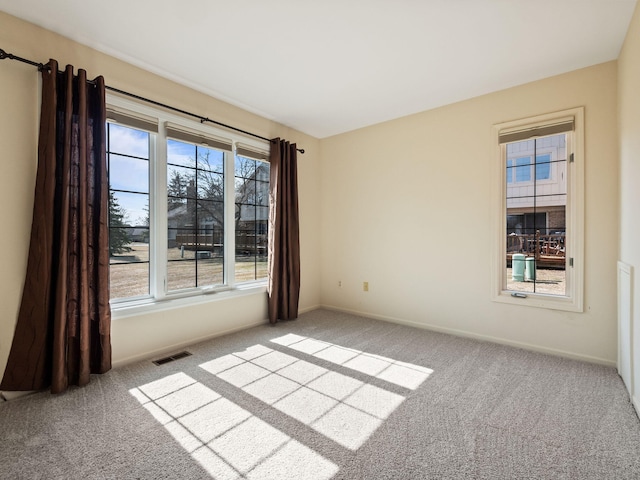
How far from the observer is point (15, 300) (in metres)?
2.09

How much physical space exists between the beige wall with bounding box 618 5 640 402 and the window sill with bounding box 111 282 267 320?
335cm

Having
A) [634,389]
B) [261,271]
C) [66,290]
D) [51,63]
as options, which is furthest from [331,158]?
[634,389]

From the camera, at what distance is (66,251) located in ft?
7.06

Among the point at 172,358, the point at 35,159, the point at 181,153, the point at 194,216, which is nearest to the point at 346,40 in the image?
the point at 181,153

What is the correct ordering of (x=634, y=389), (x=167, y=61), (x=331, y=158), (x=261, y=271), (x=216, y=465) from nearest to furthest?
(x=216, y=465) < (x=634, y=389) < (x=167, y=61) < (x=261, y=271) < (x=331, y=158)

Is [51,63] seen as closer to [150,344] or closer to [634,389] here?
[150,344]

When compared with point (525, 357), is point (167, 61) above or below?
above

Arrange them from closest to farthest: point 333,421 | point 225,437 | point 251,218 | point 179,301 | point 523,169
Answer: point 225,437, point 333,421, point 179,301, point 523,169, point 251,218

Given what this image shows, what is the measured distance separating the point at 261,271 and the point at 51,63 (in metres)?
2.69

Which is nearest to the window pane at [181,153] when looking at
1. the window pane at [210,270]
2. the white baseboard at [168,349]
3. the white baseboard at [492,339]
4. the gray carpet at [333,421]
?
the window pane at [210,270]

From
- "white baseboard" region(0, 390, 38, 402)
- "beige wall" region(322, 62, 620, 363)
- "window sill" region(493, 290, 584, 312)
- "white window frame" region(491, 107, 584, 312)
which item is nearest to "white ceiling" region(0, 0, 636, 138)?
"beige wall" region(322, 62, 620, 363)

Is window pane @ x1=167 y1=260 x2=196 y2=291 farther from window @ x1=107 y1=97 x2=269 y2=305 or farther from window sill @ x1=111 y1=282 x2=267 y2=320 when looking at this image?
window sill @ x1=111 y1=282 x2=267 y2=320

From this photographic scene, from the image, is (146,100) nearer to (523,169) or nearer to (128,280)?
(128,280)

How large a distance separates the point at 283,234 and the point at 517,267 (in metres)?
2.65
